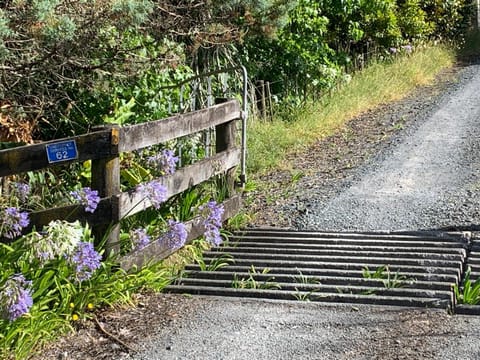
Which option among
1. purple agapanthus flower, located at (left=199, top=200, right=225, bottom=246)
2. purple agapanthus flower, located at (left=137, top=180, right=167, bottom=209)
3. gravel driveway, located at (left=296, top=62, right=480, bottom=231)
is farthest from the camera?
gravel driveway, located at (left=296, top=62, right=480, bottom=231)

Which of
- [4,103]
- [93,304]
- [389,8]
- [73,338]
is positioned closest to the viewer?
[73,338]

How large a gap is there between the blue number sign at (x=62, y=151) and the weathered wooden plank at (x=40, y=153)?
0.9 inches

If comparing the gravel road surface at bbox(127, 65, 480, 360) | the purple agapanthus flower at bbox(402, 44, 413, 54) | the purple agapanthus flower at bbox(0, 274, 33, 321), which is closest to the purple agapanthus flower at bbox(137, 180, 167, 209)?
the gravel road surface at bbox(127, 65, 480, 360)

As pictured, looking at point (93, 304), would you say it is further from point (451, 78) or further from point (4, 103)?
point (451, 78)

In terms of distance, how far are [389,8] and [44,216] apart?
502 inches

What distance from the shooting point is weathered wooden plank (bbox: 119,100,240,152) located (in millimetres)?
5180

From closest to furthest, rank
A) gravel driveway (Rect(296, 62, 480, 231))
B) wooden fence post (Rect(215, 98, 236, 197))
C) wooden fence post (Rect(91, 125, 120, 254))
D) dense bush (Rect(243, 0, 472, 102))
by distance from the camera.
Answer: wooden fence post (Rect(91, 125, 120, 254)) < wooden fence post (Rect(215, 98, 236, 197)) < gravel driveway (Rect(296, 62, 480, 231)) < dense bush (Rect(243, 0, 472, 102))

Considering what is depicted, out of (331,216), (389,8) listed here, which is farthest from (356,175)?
(389,8)

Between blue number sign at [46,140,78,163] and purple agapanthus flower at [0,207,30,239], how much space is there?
1.38 ft

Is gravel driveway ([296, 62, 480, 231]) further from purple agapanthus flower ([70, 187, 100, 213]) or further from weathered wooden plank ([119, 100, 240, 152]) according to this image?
purple agapanthus flower ([70, 187, 100, 213])

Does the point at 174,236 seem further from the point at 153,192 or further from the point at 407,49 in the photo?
the point at 407,49

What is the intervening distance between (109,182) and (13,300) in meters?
1.26

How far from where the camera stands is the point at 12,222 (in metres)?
4.48

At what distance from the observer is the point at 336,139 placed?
441 inches
